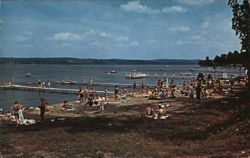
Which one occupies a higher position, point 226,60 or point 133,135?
point 226,60

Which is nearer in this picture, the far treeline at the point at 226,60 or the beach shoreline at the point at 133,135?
the beach shoreline at the point at 133,135

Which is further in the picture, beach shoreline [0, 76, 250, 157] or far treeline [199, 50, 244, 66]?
far treeline [199, 50, 244, 66]

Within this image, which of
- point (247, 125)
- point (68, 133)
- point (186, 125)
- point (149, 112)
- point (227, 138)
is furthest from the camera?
point (149, 112)

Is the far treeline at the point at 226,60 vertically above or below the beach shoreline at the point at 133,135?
above

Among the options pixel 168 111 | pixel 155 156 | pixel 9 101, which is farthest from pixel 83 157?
pixel 9 101

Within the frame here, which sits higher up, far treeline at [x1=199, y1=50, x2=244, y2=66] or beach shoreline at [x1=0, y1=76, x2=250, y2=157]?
far treeline at [x1=199, y1=50, x2=244, y2=66]

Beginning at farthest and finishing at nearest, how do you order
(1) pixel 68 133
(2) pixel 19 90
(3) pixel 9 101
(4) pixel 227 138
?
1. (2) pixel 19 90
2. (3) pixel 9 101
3. (1) pixel 68 133
4. (4) pixel 227 138

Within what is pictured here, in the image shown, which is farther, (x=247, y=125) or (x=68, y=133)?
(x=68, y=133)

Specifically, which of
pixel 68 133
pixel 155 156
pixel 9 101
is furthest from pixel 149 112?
pixel 9 101

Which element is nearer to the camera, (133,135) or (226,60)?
(133,135)

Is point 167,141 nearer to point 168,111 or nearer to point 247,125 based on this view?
point 247,125
